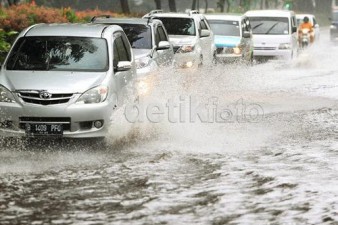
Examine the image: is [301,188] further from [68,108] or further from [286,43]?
[286,43]

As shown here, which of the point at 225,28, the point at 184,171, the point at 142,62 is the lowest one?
the point at 225,28

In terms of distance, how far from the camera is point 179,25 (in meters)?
23.6

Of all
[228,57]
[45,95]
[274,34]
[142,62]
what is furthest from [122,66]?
[274,34]

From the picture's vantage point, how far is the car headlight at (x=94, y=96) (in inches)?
450

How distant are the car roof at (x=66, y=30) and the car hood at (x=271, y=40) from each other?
19.3m

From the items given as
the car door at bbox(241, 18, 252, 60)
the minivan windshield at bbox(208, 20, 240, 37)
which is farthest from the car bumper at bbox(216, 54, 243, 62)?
the minivan windshield at bbox(208, 20, 240, 37)

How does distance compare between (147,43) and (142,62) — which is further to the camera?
(147,43)

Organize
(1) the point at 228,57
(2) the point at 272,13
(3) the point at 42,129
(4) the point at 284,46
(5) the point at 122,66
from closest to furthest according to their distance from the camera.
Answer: (3) the point at 42,129 → (5) the point at 122,66 → (1) the point at 228,57 → (4) the point at 284,46 → (2) the point at 272,13

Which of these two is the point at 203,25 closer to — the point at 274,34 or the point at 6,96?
the point at 274,34

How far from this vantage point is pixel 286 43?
105ft

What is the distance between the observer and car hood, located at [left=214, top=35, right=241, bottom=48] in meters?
28.1

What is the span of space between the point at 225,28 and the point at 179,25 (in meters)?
6.13

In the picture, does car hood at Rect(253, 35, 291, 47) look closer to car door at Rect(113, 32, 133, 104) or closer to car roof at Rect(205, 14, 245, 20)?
car roof at Rect(205, 14, 245, 20)

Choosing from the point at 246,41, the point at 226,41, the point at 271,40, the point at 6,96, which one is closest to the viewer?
the point at 6,96
